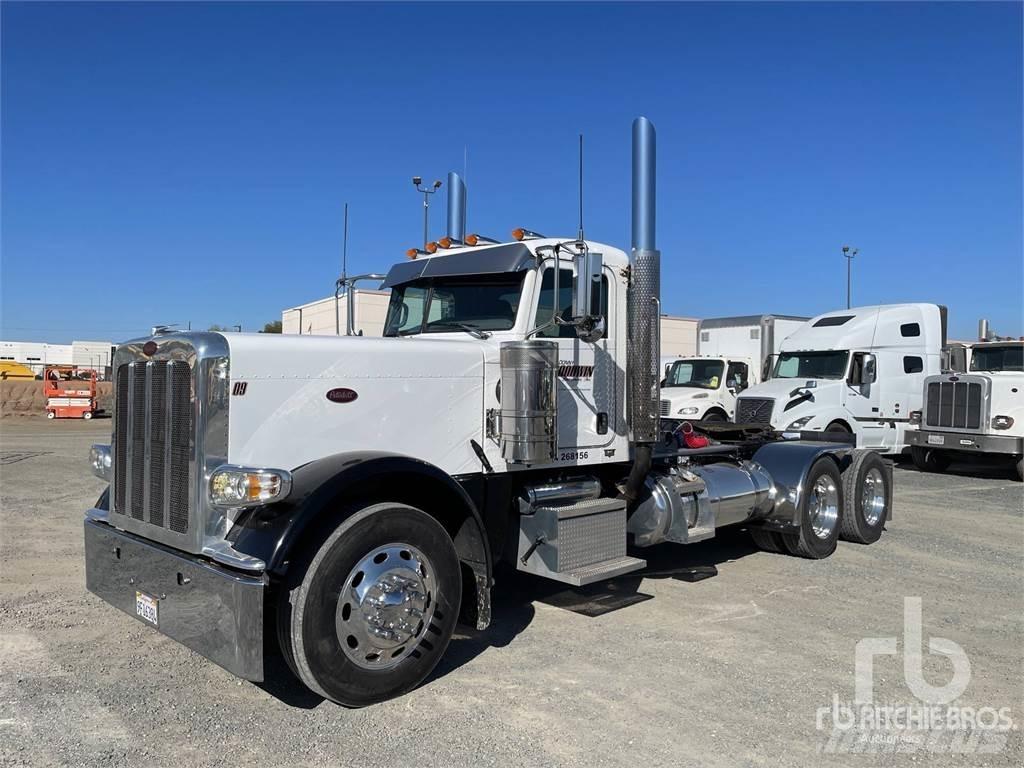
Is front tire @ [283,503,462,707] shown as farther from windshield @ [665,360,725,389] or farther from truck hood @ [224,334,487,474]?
windshield @ [665,360,725,389]

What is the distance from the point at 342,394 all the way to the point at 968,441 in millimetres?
14119

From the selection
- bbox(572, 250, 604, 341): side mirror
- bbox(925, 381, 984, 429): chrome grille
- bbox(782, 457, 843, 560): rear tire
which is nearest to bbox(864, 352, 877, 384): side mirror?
bbox(925, 381, 984, 429): chrome grille

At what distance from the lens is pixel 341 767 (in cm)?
347

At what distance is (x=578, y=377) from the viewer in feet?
18.6

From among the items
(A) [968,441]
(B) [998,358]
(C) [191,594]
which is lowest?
(C) [191,594]

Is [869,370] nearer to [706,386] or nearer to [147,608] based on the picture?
[706,386]

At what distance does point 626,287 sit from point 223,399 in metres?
3.18

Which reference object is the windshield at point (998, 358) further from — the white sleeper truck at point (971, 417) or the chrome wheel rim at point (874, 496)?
the chrome wheel rim at point (874, 496)

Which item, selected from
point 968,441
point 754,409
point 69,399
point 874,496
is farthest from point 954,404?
point 69,399

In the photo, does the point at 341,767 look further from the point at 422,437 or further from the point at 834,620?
the point at 834,620

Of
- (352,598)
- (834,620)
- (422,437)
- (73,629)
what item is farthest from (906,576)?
(73,629)

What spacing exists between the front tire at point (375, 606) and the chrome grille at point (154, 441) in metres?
0.88

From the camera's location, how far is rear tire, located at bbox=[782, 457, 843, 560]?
767 cm

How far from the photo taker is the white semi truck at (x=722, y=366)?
16.9 m
